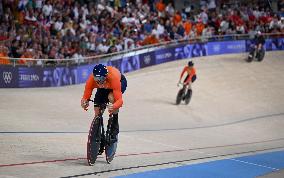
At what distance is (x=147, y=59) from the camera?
2309 cm

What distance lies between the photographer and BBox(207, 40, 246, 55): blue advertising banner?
2619 cm

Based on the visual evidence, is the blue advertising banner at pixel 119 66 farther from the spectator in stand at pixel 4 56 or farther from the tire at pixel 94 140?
the tire at pixel 94 140

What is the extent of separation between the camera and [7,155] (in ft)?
28.7

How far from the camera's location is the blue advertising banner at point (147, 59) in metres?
22.8

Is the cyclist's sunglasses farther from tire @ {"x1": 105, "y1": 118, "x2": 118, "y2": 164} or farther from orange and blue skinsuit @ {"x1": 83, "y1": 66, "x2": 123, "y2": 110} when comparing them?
→ tire @ {"x1": 105, "y1": 118, "x2": 118, "y2": 164}

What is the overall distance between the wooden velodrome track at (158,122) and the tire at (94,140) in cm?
17

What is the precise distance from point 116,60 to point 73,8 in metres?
2.55

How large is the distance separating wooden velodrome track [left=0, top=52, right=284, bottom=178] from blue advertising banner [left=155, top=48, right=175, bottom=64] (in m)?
0.30

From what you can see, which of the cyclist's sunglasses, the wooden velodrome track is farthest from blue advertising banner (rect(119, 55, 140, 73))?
the cyclist's sunglasses

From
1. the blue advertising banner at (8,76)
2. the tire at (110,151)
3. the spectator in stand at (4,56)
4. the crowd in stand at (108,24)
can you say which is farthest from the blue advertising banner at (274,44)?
the tire at (110,151)

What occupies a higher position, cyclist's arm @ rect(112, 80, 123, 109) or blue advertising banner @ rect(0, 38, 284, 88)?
blue advertising banner @ rect(0, 38, 284, 88)

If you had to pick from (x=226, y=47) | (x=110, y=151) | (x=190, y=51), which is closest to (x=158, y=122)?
(x=110, y=151)

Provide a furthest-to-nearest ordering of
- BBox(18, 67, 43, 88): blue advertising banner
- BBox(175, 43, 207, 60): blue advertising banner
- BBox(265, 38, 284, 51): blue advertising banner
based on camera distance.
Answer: BBox(265, 38, 284, 51): blue advertising banner < BBox(175, 43, 207, 60): blue advertising banner < BBox(18, 67, 43, 88): blue advertising banner

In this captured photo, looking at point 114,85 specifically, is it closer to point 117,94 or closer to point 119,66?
point 117,94
